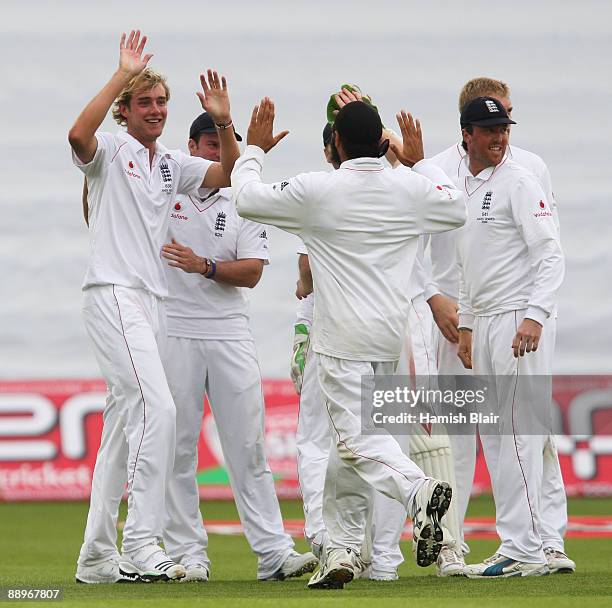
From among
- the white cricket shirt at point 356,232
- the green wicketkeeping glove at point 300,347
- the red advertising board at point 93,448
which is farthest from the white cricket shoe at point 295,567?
the red advertising board at point 93,448

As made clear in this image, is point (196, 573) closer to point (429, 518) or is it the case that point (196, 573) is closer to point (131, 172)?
point (429, 518)

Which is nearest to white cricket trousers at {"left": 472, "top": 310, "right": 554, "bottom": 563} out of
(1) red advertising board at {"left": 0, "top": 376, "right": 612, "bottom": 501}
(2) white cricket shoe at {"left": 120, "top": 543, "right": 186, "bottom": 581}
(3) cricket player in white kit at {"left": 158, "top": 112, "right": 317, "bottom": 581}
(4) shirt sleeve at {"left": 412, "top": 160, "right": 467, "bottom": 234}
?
(4) shirt sleeve at {"left": 412, "top": 160, "right": 467, "bottom": 234}

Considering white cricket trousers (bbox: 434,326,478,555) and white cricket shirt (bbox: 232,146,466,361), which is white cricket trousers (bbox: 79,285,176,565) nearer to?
white cricket shirt (bbox: 232,146,466,361)

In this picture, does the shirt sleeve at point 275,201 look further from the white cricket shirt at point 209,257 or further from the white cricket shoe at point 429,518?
the white cricket shoe at point 429,518

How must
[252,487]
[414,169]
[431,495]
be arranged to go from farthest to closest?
[252,487]
[414,169]
[431,495]

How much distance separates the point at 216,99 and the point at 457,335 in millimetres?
1562

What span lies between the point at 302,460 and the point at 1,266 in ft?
21.9

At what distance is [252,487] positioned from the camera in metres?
6.26

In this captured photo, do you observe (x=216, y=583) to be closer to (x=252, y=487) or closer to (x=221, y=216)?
(x=252, y=487)

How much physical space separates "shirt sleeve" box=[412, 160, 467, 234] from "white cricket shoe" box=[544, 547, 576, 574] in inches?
69.1

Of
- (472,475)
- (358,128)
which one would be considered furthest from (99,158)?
(472,475)

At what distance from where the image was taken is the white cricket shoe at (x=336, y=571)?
530cm

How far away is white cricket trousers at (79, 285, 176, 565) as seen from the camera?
5555 millimetres

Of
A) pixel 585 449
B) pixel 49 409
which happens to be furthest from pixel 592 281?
pixel 49 409
